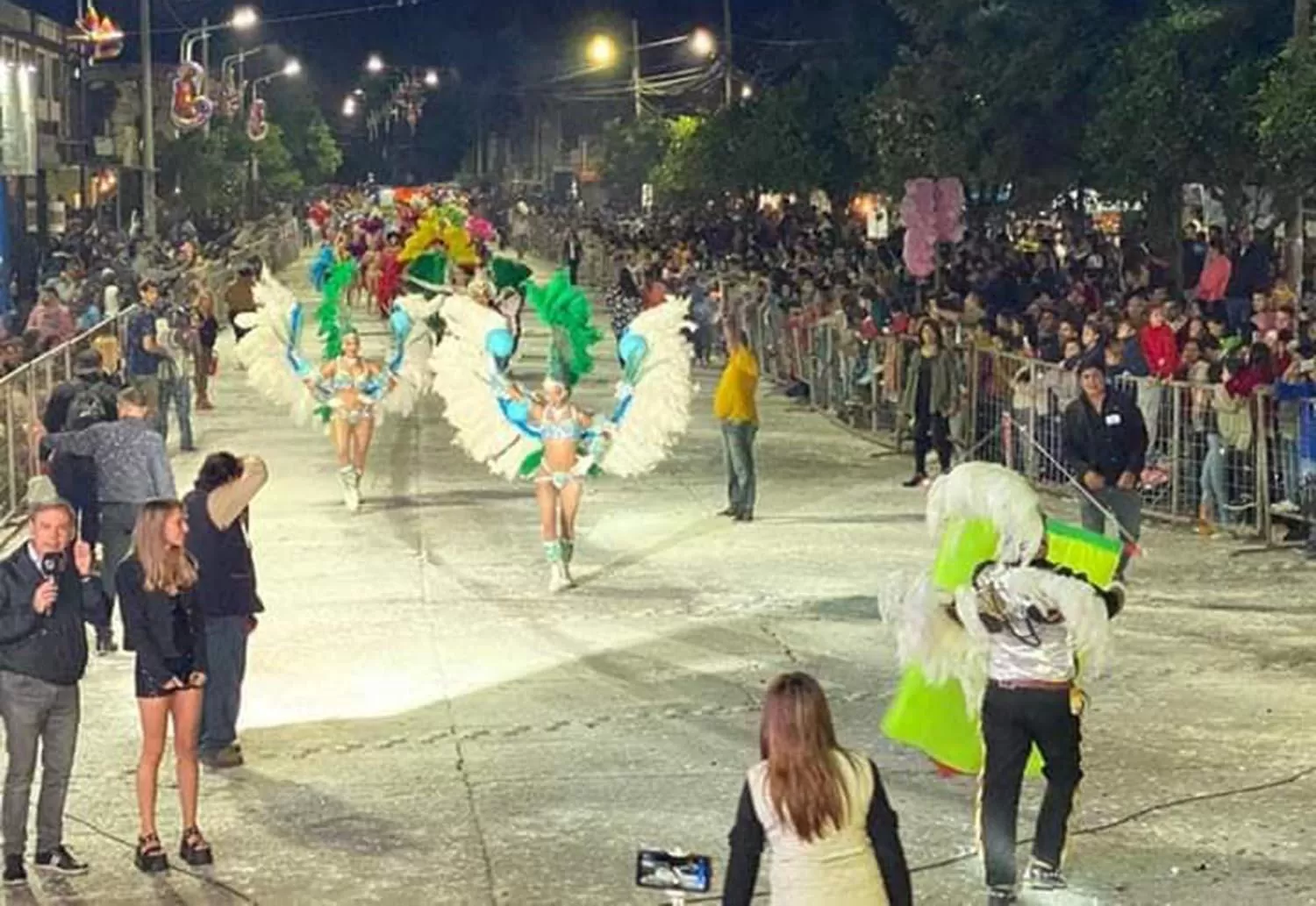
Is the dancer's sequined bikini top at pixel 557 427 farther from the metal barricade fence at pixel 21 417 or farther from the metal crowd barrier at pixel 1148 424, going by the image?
the metal barricade fence at pixel 21 417

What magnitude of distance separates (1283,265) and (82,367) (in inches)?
682

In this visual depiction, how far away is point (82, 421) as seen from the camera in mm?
14789

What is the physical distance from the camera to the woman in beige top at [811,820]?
6117 millimetres

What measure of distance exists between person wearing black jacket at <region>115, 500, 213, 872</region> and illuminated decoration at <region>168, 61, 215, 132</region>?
44.5m

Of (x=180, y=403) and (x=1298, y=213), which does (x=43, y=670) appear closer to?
(x=180, y=403)

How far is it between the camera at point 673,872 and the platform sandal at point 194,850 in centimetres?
419

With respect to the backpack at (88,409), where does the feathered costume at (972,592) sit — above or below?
below

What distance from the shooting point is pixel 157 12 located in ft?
317

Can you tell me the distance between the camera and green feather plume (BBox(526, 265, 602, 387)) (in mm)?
16609

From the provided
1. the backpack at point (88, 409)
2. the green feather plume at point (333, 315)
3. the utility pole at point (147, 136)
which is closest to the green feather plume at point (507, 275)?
the green feather plume at point (333, 315)

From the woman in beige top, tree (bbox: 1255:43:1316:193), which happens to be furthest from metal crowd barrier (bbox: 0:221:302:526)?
the woman in beige top

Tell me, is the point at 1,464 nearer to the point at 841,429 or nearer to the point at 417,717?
the point at 417,717

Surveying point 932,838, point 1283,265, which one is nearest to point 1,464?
point 932,838

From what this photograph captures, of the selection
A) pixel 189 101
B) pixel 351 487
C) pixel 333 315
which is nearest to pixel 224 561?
pixel 351 487
